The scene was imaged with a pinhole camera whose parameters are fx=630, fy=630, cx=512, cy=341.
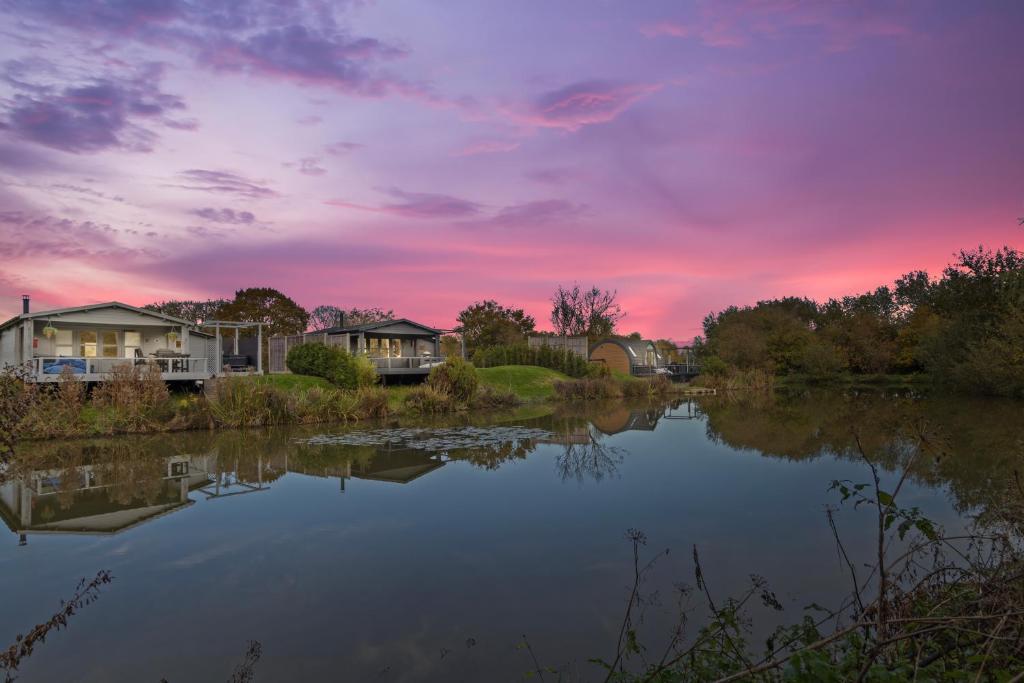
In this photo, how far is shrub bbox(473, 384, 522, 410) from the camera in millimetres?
27844

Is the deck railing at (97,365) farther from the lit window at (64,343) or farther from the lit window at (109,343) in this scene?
the lit window at (109,343)

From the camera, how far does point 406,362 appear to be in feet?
113

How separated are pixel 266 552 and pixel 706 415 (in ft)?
70.9

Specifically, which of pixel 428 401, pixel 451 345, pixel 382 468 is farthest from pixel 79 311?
pixel 451 345

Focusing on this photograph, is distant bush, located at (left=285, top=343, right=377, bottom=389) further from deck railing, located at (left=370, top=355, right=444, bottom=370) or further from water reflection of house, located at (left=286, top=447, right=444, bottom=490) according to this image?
water reflection of house, located at (left=286, top=447, right=444, bottom=490)

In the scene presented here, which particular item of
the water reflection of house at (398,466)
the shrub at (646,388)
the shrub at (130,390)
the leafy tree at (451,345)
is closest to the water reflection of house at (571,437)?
the water reflection of house at (398,466)

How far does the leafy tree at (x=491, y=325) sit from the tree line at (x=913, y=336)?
18332mm

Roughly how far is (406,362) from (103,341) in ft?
46.1

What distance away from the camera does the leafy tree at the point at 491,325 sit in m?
61.5

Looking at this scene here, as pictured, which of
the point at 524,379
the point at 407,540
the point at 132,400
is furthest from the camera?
the point at 524,379

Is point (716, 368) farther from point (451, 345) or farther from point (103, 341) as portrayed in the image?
point (103, 341)

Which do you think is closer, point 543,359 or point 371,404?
point 371,404

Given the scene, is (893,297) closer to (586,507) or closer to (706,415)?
(706,415)

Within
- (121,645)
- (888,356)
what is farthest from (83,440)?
(888,356)
